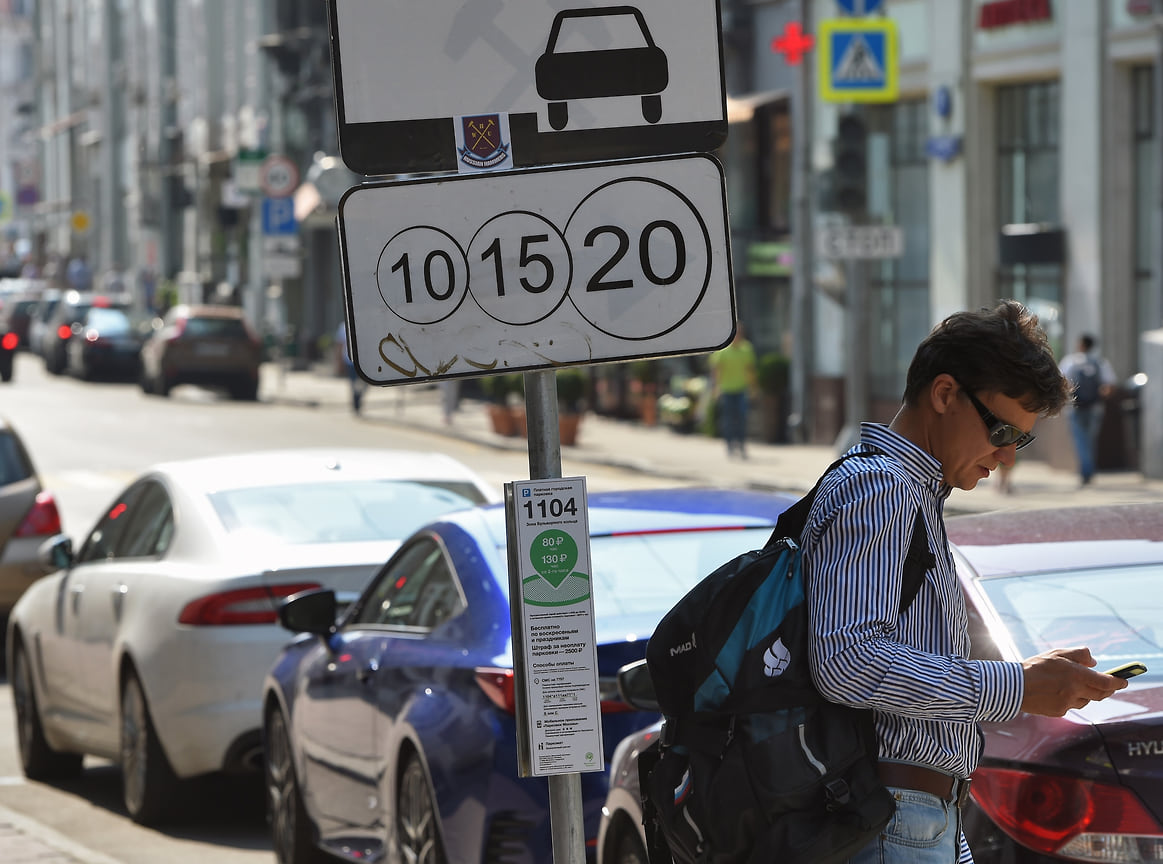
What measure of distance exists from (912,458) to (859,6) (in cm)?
2013

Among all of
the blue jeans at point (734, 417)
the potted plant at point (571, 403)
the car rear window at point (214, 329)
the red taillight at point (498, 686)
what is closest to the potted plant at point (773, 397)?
the potted plant at point (571, 403)

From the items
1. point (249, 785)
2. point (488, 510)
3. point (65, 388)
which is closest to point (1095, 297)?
point (249, 785)

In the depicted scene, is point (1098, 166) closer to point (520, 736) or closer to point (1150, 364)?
point (1150, 364)

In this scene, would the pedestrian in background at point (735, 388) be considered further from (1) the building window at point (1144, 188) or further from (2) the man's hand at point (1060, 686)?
(2) the man's hand at point (1060, 686)

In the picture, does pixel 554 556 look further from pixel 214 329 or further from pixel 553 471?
pixel 214 329

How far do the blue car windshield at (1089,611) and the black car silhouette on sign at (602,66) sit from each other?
5.63ft

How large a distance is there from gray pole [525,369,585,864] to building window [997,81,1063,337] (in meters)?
21.3

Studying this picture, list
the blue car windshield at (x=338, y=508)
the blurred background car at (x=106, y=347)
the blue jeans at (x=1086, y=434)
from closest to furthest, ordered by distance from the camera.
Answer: the blue car windshield at (x=338, y=508)
the blue jeans at (x=1086, y=434)
the blurred background car at (x=106, y=347)

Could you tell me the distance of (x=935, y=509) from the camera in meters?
3.52

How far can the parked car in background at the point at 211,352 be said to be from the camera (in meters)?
39.9

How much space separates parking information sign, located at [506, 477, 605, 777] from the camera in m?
3.82

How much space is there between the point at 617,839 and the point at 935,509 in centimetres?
216

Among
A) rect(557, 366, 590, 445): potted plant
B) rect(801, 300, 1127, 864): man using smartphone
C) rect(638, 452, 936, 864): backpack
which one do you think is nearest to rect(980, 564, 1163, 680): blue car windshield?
rect(801, 300, 1127, 864): man using smartphone

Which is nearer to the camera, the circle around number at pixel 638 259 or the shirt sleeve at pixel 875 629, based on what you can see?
the shirt sleeve at pixel 875 629
